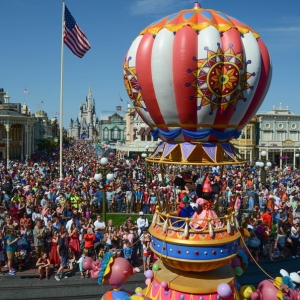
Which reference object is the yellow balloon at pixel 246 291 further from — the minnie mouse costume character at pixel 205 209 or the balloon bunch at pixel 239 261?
the minnie mouse costume character at pixel 205 209

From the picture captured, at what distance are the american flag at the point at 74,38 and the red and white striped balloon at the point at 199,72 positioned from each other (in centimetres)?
1625

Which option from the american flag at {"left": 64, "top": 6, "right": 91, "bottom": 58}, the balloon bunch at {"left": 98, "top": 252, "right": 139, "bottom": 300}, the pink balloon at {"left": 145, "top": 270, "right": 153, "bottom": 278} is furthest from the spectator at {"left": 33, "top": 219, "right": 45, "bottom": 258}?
the american flag at {"left": 64, "top": 6, "right": 91, "bottom": 58}

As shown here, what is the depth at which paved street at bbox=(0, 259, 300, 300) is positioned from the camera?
10.4 meters

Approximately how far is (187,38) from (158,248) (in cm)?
408

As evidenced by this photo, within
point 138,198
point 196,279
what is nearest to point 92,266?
point 196,279

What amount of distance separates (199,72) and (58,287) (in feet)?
24.5

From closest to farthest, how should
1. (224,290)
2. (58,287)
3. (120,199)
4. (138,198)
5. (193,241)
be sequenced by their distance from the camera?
(224,290)
(193,241)
(58,287)
(138,198)
(120,199)

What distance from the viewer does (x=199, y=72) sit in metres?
7.00

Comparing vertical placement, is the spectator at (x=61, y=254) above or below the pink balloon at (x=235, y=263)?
below

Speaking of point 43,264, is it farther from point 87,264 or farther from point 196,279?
point 196,279

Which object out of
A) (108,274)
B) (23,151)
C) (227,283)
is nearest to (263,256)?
(227,283)

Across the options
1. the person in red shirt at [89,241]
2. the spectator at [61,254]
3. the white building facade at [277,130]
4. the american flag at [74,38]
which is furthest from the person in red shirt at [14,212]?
the white building facade at [277,130]

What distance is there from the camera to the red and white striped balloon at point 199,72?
23.0ft

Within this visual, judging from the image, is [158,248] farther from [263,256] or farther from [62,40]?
[62,40]
